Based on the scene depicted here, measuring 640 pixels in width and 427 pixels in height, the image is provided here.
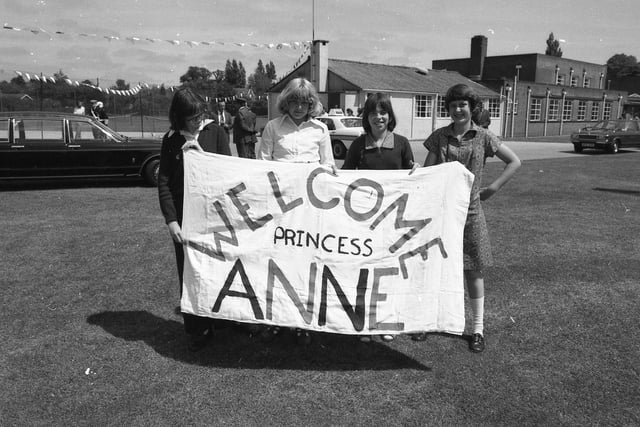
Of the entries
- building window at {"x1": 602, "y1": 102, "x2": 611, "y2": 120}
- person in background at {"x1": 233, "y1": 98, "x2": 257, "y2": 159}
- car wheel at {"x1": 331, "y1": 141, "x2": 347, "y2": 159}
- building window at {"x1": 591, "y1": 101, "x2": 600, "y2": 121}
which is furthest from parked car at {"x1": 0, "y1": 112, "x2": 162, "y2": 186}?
building window at {"x1": 602, "y1": 102, "x2": 611, "y2": 120}

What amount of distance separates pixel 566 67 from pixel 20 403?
6651 cm

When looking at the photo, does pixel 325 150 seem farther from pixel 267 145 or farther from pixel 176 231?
pixel 176 231

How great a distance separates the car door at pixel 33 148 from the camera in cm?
1025

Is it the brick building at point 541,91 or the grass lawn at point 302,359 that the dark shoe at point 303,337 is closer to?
the grass lawn at point 302,359

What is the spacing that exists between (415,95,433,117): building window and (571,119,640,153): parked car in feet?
40.2

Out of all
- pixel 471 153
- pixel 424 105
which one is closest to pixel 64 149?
pixel 471 153

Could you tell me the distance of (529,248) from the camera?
648cm

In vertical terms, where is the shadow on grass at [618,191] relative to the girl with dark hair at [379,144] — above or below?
below

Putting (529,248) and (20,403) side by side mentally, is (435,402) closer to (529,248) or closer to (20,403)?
(20,403)

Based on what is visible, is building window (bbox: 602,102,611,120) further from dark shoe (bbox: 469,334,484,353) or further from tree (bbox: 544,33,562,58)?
dark shoe (bbox: 469,334,484,353)

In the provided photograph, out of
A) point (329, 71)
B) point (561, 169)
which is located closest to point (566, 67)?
point (329, 71)

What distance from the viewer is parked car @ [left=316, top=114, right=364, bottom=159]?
60.8 ft

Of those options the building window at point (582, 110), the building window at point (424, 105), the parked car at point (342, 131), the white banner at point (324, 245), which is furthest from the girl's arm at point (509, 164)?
the building window at point (582, 110)

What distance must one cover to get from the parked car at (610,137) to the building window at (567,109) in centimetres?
2350
